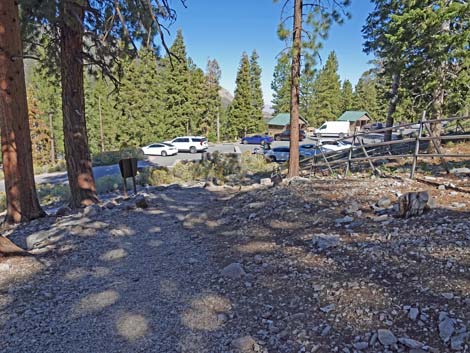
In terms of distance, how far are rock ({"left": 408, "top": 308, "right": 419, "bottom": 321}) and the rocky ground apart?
2 cm

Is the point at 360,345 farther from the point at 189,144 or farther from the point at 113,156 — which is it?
the point at 189,144

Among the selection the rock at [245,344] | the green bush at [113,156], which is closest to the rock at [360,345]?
the rock at [245,344]

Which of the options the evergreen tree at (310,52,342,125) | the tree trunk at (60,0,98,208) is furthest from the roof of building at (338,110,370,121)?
Answer: the tree trunk at (60,0,98,208)

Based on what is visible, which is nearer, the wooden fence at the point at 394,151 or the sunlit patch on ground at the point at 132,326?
the sunlit patch on ground at the point at 132,326

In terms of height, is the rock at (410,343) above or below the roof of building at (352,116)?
below

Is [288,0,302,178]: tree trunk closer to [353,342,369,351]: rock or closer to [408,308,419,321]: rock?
[408,308,419,321]: rock

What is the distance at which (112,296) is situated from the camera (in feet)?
11.8

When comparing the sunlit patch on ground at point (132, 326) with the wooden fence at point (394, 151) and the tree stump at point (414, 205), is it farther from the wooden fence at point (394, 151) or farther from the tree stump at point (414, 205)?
the wooden fence at point (394, 151)

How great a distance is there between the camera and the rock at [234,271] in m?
3.92

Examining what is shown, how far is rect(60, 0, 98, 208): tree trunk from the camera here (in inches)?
296

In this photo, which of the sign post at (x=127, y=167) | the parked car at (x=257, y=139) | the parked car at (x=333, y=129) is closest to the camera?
the sign post at (x=127, y=167)

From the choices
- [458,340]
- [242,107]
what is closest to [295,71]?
[458,340]

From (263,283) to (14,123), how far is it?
18.8 feet

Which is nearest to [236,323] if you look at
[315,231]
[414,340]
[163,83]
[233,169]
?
[414,340]
